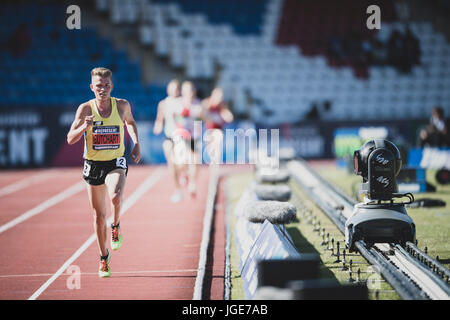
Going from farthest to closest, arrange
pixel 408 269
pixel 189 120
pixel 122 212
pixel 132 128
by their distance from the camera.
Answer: pixel 189 120
pixel 122 212
pixel 132 128
pixel 408 269

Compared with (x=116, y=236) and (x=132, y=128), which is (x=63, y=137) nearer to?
(x=116, y=236)

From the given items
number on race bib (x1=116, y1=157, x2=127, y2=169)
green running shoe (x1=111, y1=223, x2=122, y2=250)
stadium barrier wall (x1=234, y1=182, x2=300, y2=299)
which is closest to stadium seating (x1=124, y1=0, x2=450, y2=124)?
stadium barrier wall (x1=234, y1=182, x2=300, y2=299)

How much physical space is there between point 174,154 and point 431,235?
6039mm

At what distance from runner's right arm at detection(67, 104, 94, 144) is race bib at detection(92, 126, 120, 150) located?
0.18 meters

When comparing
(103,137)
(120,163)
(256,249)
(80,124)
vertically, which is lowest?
(256,249)

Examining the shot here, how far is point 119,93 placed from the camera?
2638 cm

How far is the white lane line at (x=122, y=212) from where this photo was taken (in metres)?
7.60

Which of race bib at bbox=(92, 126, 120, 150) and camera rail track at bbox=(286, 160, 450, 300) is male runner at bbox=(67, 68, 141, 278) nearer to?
race bib at bbox=(92, 126, 120, 150)

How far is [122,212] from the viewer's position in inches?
530

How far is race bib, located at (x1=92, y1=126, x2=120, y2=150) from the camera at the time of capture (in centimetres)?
756

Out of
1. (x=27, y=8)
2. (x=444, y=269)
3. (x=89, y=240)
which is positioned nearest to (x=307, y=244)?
(x=444, y=269)

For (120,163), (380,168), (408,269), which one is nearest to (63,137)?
(120,163)

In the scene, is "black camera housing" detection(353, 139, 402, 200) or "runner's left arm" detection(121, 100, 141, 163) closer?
"runner's left arm" detection(121, 100, 141, 163)

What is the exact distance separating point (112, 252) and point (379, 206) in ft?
12.0
